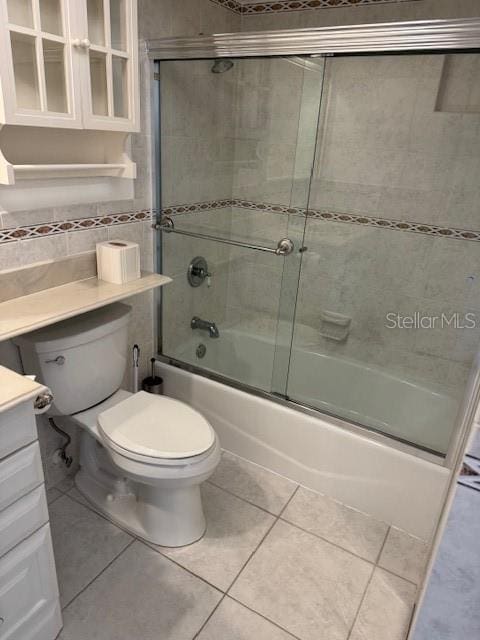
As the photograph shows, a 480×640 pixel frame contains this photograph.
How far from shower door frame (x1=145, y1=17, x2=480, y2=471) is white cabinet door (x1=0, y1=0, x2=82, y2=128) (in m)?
0.57

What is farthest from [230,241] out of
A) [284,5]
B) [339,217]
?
[284,5]

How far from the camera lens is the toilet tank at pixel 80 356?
1.48 m

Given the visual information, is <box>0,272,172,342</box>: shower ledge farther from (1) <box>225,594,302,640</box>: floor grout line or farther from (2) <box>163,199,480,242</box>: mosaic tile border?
(1) <box>225,594,302,640</box>: floor grout line

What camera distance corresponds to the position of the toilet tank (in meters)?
1.48

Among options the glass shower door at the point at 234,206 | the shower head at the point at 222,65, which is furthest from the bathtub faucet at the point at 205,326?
the shower head at the point at 222,65

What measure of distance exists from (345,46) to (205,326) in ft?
4.58

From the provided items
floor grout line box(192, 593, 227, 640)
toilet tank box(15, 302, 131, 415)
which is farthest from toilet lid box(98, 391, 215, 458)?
floor grout line box(192, 593, 227, 640)

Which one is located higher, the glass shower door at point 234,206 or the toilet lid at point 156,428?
the glass shower door at point 234,206

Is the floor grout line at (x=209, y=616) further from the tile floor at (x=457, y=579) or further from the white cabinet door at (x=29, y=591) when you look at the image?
the tile floor at (x=457, y=579)

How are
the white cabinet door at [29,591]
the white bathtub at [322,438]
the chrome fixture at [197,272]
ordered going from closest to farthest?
the white cabinet door at [29,591]
the white bathtub at [322,438]
the chrome fixture at [197,272]

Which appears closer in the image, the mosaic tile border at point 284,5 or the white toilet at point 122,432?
the white toilet at point 122,432

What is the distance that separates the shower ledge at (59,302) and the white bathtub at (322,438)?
655mm

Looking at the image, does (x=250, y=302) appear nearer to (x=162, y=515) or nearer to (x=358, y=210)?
(x=358, y=210)

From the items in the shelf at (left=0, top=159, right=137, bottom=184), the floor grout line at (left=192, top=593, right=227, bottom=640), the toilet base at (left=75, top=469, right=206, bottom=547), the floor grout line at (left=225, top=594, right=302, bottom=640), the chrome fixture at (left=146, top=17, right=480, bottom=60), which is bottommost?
the floor grout line at (left=192, top=593, right=227, bottom=640)
